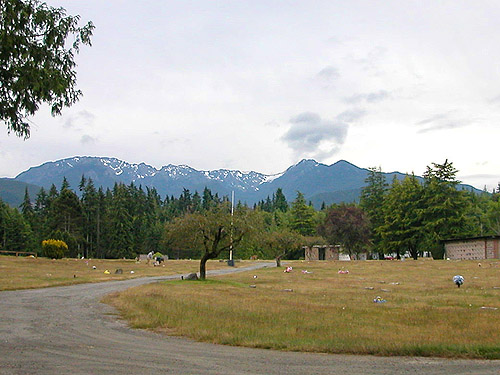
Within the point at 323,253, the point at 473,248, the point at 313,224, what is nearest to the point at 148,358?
the point at 473,248

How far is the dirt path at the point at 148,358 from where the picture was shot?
945cm

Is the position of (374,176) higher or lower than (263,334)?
higher

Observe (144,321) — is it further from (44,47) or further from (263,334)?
(44,47)

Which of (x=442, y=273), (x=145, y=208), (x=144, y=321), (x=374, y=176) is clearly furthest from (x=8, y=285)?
(x=145, y=208)

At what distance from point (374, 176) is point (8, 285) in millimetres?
81623

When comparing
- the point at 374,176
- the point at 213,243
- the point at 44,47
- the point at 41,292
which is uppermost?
the point at 374,176

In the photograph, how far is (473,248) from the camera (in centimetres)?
→ 6097

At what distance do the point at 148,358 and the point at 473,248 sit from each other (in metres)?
58.2

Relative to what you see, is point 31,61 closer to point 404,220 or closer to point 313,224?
point 404,220

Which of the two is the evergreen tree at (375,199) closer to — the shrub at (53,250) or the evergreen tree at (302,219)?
the evergreen tree at (302,219)

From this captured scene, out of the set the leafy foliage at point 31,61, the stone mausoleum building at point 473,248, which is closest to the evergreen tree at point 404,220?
the stone mausoleum building at point 473,248

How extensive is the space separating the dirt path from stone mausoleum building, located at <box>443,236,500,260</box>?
52489mm

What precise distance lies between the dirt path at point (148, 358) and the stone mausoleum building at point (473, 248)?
5249 cm

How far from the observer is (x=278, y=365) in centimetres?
1005
